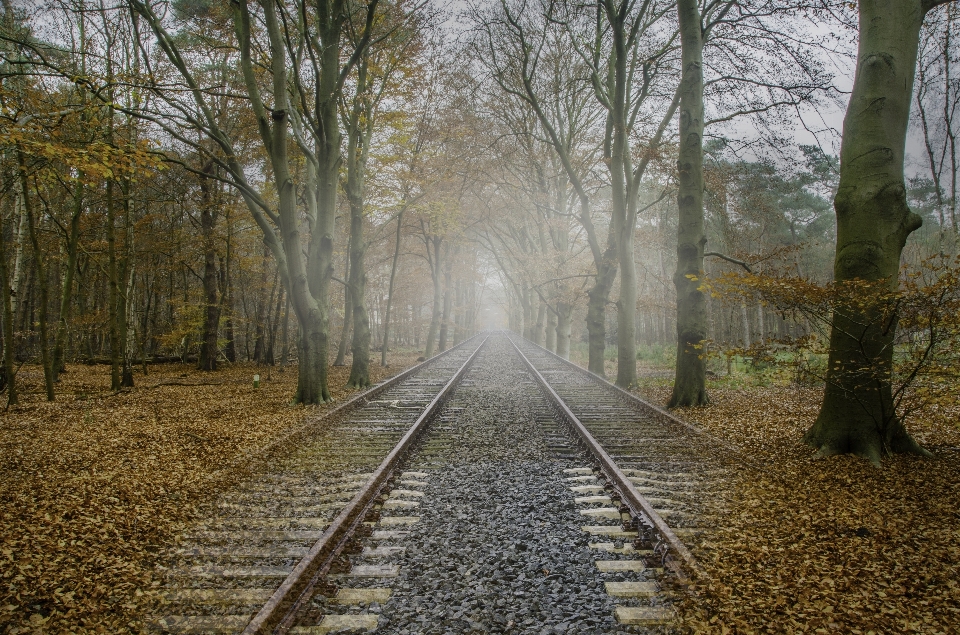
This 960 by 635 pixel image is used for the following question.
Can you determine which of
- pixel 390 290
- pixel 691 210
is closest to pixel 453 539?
pixel 691 210

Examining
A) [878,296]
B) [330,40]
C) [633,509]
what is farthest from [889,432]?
[330,40]

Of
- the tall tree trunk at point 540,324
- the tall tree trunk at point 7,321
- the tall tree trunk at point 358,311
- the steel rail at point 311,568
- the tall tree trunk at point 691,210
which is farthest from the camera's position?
the tall tree trunk at point 540,324

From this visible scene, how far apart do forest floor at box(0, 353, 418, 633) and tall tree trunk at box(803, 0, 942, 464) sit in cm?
658

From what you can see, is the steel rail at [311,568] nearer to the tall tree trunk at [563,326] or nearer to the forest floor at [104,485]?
the forest floor at [104,485]

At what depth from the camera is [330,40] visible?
963cm

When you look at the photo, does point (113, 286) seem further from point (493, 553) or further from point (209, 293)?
point (493, 553)

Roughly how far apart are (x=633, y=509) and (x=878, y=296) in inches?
124

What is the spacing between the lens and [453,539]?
143 inches

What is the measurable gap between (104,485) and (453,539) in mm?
3835

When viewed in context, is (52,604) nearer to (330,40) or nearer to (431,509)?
(431,509)

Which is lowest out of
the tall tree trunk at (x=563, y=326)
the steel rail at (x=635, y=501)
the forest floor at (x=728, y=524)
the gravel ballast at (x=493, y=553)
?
the gravel ballast at (x=493, y=553)

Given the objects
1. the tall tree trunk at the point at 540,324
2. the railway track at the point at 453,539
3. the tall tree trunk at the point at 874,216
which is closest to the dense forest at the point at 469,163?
the tall tree trunk at the point at 874,216

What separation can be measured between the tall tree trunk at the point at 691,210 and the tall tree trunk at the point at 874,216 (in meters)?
3.27

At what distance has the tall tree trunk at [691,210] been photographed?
858 cm
